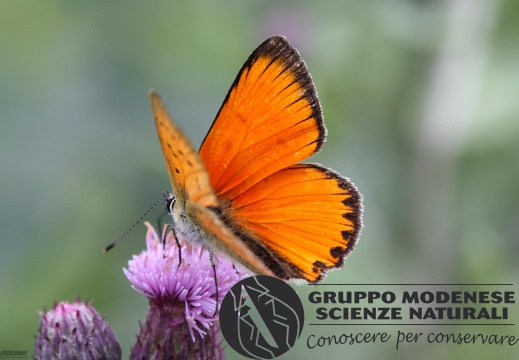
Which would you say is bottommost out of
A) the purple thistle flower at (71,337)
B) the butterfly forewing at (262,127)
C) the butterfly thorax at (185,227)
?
the purple thistle flower at (71,337)

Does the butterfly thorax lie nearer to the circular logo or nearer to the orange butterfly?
the orange butterfly

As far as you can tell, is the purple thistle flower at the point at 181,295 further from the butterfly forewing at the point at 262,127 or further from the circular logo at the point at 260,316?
the butterfly forewing at the point at 262,127

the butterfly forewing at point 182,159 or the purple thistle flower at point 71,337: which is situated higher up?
the butterfly forewing at point 182,159

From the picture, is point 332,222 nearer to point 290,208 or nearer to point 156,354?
point 290,208

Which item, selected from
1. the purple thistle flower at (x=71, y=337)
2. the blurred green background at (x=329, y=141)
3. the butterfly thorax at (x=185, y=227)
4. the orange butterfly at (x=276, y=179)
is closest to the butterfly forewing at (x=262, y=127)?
the orange butterfly at (x=276, y=179)

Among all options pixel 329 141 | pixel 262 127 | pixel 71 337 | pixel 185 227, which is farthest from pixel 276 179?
pixel 329 141

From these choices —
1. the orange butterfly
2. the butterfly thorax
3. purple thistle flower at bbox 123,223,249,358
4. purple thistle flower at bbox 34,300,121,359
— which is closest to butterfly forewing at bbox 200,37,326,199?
the orange butterfly
